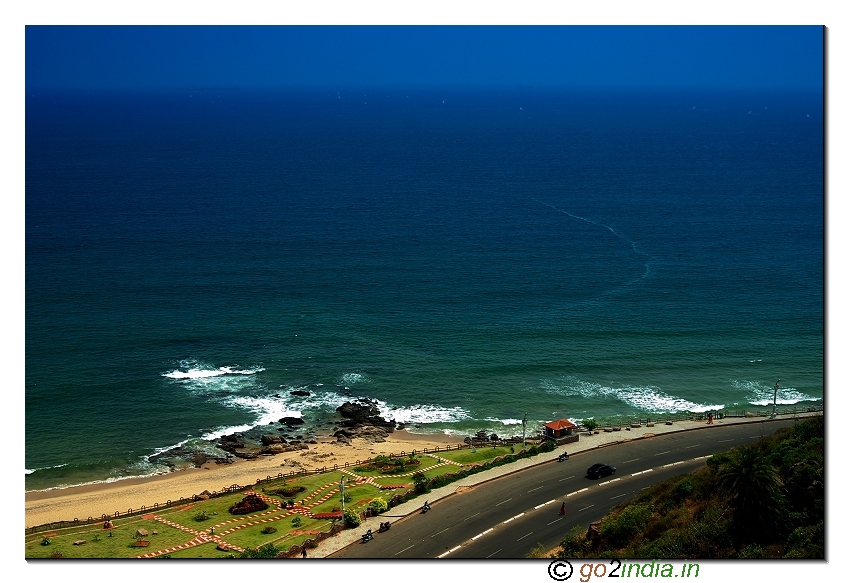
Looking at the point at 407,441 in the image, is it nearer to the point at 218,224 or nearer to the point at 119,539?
the point at 119,539

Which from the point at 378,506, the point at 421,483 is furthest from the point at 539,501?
the point at 378,506

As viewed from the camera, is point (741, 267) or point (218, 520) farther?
point (741, 267)

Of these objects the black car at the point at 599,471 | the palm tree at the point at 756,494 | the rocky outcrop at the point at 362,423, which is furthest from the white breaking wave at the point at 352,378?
the palm tree at the point at 756,494

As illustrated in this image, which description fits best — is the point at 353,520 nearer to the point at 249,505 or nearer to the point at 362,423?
the point at 249,505

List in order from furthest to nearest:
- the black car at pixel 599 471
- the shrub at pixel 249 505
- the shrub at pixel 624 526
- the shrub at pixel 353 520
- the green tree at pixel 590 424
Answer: the green tree at pixel 590 424 → the black car at pixel 599 471 → the shrub at pixel 249 505 → the shrub at pixel 353 520 → the shrub at pixel 624 526

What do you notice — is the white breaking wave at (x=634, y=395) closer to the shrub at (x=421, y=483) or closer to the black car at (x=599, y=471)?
the black car at (x=599, y=471)

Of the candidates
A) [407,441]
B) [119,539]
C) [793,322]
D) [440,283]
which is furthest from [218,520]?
[793,322]
